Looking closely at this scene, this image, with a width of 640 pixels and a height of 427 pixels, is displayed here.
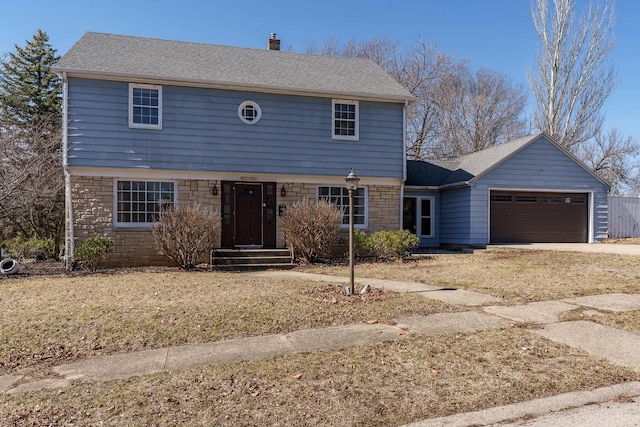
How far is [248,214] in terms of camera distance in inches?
510

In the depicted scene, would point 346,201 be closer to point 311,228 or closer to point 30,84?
point 311,228

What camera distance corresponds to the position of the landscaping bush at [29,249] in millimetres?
13598

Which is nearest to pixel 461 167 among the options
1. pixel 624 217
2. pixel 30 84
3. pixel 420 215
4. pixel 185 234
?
pixel 420 215

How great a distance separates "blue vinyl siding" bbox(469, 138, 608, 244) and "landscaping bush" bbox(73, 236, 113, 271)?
11.5 metres

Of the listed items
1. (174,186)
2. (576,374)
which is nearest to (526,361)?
(576,374)

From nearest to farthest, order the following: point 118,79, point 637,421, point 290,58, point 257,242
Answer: point 637,421
point 118,79
point 257,242
point 290,58

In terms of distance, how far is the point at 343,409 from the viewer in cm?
311

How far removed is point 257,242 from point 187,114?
4.28 metres

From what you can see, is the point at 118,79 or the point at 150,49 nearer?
the point at 118,79

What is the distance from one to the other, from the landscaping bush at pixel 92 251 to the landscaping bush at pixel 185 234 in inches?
56.0

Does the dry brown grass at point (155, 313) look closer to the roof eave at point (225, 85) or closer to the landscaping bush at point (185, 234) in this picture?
the landscaping bush at point (185, 234)

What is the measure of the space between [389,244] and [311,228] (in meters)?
2.59

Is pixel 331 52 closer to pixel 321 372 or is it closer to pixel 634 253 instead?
pixel 634 253

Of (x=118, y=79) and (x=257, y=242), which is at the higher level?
(x=118, y=79)
